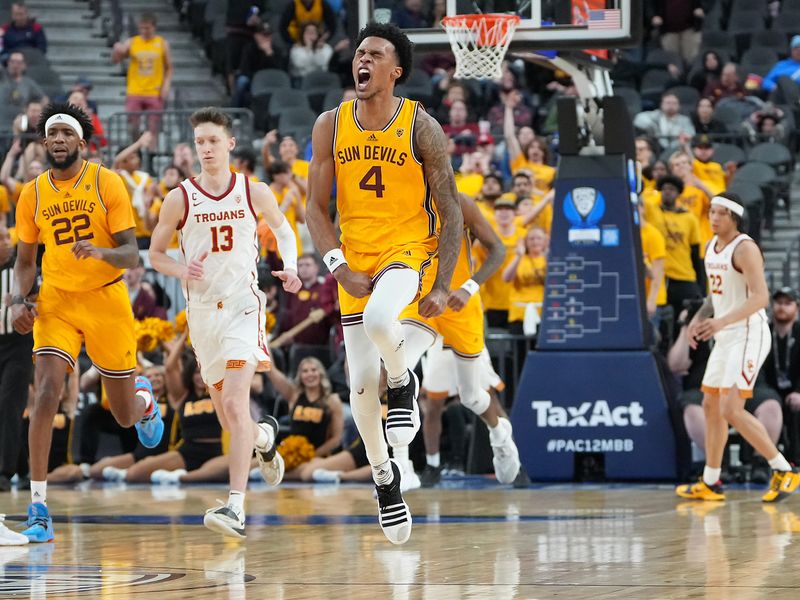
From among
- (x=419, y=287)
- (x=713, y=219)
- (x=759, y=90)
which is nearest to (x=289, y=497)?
(x=713, y=219)

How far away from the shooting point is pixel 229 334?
8508 millimetres

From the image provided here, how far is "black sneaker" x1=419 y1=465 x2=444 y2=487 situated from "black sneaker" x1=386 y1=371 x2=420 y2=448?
16.6ft

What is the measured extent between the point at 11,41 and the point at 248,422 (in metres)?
13.3

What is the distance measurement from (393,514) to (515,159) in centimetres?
944

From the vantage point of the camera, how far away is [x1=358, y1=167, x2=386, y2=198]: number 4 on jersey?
7.15 m

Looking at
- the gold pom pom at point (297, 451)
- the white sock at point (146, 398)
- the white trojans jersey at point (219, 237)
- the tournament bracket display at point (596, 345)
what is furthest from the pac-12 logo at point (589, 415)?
the white trojans jersey at point (219, 237)

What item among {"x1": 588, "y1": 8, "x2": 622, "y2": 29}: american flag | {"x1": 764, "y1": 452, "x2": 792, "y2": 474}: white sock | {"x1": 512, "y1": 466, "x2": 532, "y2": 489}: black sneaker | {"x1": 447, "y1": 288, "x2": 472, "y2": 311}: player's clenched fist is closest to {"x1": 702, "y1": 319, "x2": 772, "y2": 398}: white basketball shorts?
{"x1": 764, "y1": 452, "x2": 792, "y2": 474}: white sock

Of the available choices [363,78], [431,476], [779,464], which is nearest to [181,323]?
[431,476]

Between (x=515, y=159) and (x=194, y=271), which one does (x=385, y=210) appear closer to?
(x=194, y=271)

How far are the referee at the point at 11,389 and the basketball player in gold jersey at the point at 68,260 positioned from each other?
144 inches

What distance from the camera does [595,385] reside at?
→ 40.3 ft

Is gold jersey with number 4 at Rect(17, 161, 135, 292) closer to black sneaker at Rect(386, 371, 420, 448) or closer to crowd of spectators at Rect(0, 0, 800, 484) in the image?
black sneaker at Rect(386, 371, 420, 448)

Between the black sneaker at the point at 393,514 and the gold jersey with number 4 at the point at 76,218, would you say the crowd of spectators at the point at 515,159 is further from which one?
the black sneaker at the point at 393,514

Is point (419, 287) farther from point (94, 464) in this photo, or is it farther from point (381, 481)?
point (94, 464)
